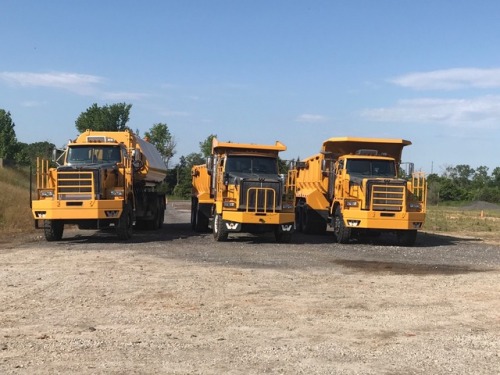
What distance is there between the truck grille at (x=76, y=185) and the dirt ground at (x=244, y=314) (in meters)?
2.83

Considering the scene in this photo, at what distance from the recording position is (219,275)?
36.5 feet

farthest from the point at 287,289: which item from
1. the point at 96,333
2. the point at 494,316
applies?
the point at 96,333

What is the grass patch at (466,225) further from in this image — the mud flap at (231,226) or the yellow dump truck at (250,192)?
the mud flap at (231,226)

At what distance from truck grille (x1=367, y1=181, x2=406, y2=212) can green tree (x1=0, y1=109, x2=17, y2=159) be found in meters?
66.8

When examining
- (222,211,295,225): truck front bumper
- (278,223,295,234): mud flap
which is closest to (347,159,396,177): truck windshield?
(278,223,295,234): mud flap

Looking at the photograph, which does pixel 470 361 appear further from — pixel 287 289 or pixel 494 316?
pixel 287 289

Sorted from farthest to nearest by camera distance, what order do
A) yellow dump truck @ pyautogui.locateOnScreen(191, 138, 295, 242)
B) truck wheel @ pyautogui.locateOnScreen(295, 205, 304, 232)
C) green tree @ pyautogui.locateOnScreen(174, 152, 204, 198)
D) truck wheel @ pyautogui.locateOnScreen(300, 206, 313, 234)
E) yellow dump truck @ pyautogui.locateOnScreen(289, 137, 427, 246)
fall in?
green tree @ pyautogui.locateOnScreen(174, 152, 204, 198)
truck wheel @ pyautogui.locateOnScreen(295, 205, 304, 232)
truck wheel @ pyautogui.locateOnScreen(300, 206, 313, 234)
yellow dump truck @ pyautogui.locateOnScreen(289, 137, 427, 246)
yellow dump truck @ pyautogui.locateOnScreen(191, 138, 295, 242)

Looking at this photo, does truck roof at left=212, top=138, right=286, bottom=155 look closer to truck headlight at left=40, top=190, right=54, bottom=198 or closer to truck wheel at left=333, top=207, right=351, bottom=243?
truck wheel at left=333, top=207, right=351, bottom=243

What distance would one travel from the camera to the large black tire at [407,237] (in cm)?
1855

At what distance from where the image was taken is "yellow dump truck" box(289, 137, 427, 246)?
18.0m

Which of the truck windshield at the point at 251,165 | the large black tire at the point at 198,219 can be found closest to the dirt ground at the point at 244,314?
the truck windshield at the point at 251,165

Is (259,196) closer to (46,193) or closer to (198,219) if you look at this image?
(198,219)

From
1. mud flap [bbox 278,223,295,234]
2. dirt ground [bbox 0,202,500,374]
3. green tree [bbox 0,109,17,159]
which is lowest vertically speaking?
dirt ground [bbox 0,202,500,374]

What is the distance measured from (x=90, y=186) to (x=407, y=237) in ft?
32.4
